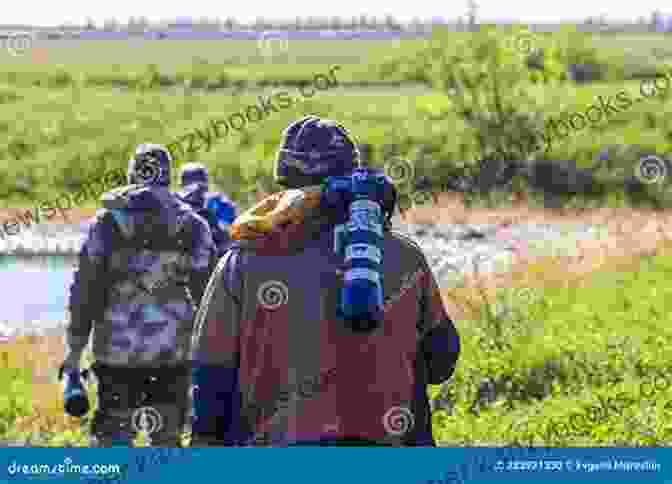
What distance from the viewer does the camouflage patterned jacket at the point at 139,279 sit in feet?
22.1

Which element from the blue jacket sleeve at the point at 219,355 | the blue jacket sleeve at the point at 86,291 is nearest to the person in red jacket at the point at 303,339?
the blue jacket sleeve at the point at 219,355

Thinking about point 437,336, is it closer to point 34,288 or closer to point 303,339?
point 303,339

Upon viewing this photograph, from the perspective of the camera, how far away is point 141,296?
6977 millimetres

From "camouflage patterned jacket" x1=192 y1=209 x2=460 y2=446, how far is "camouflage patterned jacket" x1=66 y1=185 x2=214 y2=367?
207 cm

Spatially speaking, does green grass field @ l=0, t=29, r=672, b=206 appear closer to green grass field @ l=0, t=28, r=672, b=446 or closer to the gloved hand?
green grass field @ l=0, t=28, r=672, b=446

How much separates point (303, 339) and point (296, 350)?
0.13 ft

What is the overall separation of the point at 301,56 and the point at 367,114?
20276mm

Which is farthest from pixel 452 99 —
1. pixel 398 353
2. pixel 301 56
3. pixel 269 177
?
pixel 398 353

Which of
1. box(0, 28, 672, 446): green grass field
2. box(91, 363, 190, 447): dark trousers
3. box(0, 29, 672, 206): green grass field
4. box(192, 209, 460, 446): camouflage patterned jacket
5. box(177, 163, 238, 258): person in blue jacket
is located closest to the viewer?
box(192, 209, 460, 446): camouflage patterned jacket

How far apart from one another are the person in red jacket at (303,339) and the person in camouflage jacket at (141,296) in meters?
2.12

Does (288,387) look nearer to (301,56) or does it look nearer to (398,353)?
(398,353)

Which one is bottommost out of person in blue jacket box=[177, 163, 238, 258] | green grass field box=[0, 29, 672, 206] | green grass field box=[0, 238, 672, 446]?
green grass field box=[0, 29, 672, 206]

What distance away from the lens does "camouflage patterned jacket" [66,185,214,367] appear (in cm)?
673

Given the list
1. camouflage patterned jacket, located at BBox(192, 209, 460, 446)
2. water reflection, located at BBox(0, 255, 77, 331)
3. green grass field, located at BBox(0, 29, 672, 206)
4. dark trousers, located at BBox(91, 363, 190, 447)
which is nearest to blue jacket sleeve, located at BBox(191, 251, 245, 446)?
camouflage patterned jacket, located at BBox(192, 209, 460, 446)
